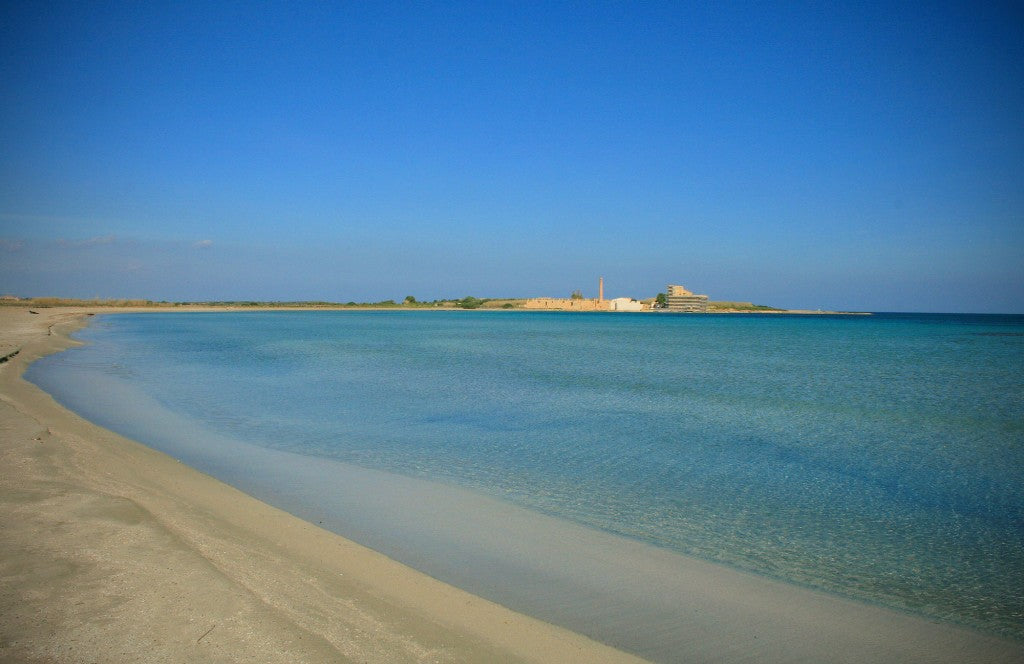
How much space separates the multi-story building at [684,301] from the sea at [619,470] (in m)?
142

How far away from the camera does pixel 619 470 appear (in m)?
7.50

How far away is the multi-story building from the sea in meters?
142

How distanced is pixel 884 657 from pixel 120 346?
3106 cm

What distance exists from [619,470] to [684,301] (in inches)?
6190

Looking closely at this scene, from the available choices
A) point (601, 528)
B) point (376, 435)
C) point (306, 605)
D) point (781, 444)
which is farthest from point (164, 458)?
point (781, 444)

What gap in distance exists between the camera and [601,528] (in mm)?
5410

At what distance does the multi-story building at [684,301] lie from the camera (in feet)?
511

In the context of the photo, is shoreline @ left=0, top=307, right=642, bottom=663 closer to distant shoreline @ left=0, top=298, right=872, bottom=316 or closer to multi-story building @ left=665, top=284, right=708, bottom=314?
distant shoreline @ left=0, top=298, right=872, bottom=316

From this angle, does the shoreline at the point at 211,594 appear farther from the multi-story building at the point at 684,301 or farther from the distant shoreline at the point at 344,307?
the multi-story building at the point at 684,301

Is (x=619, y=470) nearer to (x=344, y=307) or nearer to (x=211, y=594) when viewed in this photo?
(x=211, y=594)

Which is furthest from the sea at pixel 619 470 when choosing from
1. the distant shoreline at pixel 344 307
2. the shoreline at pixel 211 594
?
the distant shoreline at pixel 344 307

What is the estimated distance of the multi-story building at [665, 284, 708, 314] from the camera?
6127 inches

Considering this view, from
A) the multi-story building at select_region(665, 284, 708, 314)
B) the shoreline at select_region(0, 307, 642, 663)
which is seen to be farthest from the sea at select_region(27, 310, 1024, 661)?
the multi-story building at select_region(665, 284, 708, 314)

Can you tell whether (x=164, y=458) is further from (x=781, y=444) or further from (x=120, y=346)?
(x=120, y=346)
